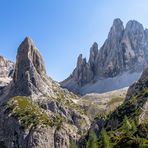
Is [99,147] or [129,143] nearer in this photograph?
[129,143]

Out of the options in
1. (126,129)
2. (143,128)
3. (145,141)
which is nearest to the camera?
(145,141)

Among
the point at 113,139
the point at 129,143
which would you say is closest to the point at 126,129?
the point at 113,139

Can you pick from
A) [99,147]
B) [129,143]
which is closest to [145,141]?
[129,143]

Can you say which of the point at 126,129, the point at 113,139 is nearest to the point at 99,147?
the point at 113,139

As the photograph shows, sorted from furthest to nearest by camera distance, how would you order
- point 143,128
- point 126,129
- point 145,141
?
point 126,129, point 143,128, point 145,141

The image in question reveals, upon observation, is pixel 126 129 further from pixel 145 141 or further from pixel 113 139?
pixel 145 141

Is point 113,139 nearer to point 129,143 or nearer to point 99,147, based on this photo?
point 99,147

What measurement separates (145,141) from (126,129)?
123ft

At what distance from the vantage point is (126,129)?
17638cm

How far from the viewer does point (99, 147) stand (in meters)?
164

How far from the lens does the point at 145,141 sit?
13900 centimetres

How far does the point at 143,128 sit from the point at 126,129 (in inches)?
824

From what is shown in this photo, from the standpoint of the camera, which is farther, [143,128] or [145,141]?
[143,128]

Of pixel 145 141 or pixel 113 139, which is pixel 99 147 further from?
pixel 145 141
